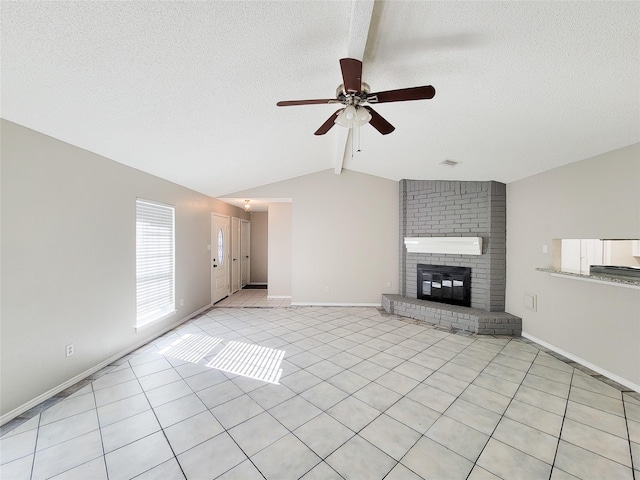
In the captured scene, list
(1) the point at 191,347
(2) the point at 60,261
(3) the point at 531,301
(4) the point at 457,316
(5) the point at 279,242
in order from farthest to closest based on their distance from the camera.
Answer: (5) the point at 279,242, (4) the point at 457,316, (3) the point at 531,301, (1) the point at 191,347, (2) the point at 60,261

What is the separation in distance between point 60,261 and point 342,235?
4282mm

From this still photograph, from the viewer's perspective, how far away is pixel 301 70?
2137 mm

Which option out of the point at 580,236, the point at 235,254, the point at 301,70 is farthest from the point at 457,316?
the point at 235,254

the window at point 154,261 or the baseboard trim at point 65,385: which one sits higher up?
the window at point 154,261

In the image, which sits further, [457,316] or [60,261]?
[457,316]

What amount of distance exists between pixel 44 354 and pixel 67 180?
1.61 meters

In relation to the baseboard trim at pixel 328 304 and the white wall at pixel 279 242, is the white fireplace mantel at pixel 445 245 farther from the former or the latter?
the white wall at pixel 279 242

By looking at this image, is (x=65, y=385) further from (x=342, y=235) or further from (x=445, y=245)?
(x=445, y=245)

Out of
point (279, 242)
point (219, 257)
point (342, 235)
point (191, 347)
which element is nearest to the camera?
point (191, 347)

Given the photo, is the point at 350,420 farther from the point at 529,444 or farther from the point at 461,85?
the point at 461,85

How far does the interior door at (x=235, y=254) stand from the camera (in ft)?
21.8

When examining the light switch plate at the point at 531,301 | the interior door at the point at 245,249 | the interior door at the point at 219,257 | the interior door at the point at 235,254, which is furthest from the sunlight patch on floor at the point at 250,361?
the interior door at the point at 245,249

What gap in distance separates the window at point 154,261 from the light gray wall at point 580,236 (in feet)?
18.4

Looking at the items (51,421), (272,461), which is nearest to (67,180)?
(51,421)
